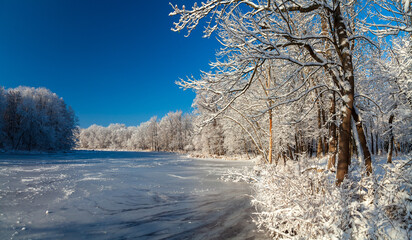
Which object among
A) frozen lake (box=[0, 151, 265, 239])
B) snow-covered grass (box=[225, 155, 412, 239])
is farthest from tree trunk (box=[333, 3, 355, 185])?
frozen lake (box=[0, 151, 265, 239])

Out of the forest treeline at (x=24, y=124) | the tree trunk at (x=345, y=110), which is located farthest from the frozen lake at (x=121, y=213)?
the forest treeline at (x=24, y=124)

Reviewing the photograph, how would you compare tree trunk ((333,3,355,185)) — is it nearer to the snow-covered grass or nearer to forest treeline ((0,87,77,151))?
the snow-covered grass

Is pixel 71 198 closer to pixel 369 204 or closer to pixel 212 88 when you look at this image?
pixel 212 88

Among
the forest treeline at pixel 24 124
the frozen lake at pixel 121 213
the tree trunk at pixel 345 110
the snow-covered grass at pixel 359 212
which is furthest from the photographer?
the forest treeline at pixel 24 124

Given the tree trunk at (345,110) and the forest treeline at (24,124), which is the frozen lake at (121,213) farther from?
the forest treeline at (24,124)

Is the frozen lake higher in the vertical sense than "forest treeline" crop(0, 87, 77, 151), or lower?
lower

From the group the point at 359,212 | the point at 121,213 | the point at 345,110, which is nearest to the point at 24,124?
the point at 121,213

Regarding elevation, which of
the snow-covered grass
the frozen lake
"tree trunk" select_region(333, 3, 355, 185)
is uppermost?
"tree trunk" select_region(333, 3, 355, 185)

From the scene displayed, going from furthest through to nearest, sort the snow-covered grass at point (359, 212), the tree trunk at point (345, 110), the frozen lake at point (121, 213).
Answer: the frozen lake at point (121, 213) → the tree trunk at point (345, 110) → the snow-covered grass at point (359, 212)

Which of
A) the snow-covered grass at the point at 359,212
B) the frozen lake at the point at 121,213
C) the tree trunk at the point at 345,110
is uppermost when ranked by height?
the tree trunk at the point at 345,110

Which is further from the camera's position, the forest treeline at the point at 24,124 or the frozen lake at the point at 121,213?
the forest treeline at the point at 24,124

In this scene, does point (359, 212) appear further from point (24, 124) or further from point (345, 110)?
point (24, 124)

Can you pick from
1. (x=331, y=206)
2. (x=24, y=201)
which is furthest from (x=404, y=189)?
(x=24, y=201)

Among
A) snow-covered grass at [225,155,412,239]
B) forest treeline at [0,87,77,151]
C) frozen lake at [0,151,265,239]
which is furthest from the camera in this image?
forest treeline at [0,87,77,151]
